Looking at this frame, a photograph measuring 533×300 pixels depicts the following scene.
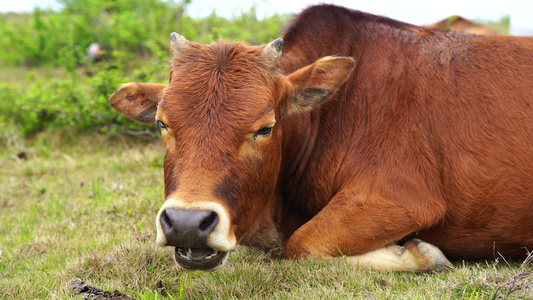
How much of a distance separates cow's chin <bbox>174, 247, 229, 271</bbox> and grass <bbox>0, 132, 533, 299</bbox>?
0.94ft

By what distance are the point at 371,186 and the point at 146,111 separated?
2.18 meters

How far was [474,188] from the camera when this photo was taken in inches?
175

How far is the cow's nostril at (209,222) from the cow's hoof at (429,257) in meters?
1.96

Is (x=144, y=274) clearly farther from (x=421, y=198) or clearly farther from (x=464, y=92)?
(x=464, y=92)

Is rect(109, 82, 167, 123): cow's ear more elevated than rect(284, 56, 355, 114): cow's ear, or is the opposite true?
rect(284, 56, 355, 114): cow's ear

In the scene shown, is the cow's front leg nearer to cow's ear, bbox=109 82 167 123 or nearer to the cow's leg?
the cow's leg

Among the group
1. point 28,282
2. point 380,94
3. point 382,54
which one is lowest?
point 28,282

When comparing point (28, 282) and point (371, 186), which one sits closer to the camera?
point (28, 282)

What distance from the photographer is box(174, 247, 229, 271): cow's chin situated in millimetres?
3398

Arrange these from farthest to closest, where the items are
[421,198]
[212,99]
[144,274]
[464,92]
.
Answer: [464,92] < [421,198] < [144,274] < [212,99]

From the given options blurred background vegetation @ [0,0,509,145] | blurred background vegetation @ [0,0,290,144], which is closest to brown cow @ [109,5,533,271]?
blurred background vegetation @ [0,0,509,145]

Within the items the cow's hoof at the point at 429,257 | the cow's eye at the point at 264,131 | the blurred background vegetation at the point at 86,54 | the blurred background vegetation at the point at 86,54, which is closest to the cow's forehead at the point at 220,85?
the cow's eye at the point at 264,131

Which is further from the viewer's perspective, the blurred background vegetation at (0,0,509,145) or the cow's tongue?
the blurred background vegetation at (0,0,509,145)

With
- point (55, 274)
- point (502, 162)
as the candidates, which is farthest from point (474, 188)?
point (55, 274)
